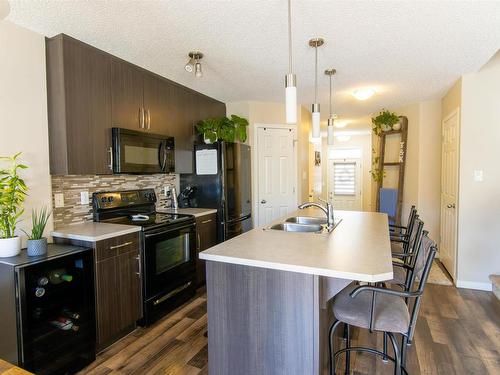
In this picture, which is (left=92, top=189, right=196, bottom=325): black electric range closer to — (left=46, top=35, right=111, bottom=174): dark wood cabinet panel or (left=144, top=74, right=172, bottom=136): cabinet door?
(left=46, top=35, right=111, bottom=174): dark wood cabinet panel

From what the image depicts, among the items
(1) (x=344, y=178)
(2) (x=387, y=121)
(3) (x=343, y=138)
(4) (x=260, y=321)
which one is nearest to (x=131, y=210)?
(4) (x=260, y=321)

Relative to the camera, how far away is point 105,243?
6.98ft

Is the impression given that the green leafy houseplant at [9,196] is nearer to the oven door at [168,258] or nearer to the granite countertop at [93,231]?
the granite countertop at [93,231]

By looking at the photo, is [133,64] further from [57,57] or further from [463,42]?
[463,42]

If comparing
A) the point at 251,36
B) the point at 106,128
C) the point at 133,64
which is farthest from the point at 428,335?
the point at 133,64

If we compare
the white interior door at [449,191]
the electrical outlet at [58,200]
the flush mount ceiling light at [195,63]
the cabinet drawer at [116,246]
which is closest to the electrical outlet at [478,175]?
the white interior door at [449,191]

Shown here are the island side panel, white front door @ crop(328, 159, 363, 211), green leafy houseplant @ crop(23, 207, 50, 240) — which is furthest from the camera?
white front door @ crop(328, 159, 363, 211)

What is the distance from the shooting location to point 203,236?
3.26 m

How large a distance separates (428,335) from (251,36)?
8.86 feet

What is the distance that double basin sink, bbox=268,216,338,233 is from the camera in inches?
95.2

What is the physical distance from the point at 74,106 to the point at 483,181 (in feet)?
13.0

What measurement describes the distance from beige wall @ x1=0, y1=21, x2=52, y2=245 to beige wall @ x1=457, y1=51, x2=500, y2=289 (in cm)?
397

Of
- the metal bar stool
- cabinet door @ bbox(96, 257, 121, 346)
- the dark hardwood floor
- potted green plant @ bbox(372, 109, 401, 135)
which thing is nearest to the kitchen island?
the metal bar stool

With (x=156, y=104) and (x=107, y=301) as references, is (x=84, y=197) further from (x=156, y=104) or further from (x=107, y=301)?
(x=156, y=104)
